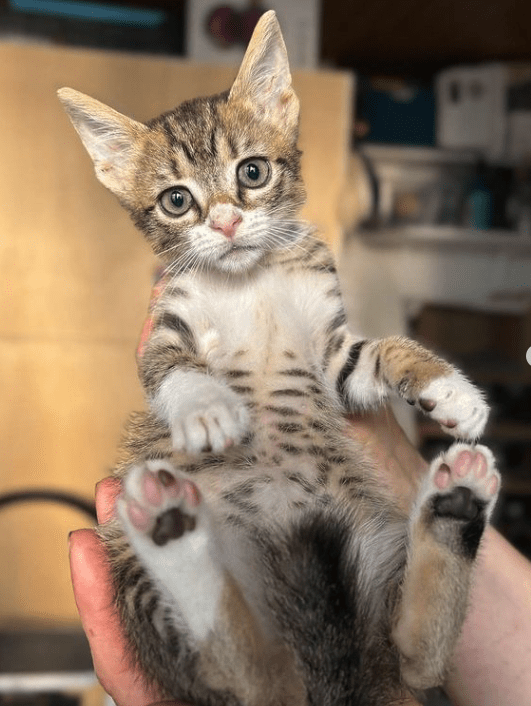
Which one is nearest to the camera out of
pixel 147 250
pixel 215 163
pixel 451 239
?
A: pixel 215 163

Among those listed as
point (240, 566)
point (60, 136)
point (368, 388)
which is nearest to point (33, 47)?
point (60, 136)

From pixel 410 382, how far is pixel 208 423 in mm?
205

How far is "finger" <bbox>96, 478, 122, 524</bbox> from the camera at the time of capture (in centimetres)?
67

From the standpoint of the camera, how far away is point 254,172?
0.62 m

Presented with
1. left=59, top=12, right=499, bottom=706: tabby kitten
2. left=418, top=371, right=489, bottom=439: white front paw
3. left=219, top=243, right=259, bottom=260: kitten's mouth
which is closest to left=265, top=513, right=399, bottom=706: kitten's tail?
left=59, top=12, right=499, bottom=706: tabby kitten

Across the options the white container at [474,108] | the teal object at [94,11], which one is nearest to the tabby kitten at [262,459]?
the teal object at [94,11]

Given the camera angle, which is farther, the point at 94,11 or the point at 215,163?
the point at 94,11

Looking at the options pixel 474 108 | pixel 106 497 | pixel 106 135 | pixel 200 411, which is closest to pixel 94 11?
pixel 474 108

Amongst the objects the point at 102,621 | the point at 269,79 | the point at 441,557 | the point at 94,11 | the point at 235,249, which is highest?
the point at 94,11

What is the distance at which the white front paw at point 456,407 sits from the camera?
21.5 inches

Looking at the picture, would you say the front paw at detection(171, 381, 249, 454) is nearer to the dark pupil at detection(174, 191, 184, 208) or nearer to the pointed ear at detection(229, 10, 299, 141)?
the dark pupil at detection(174, 191, 184, 208)

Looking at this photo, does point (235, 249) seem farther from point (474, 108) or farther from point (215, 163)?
point (474, 108)

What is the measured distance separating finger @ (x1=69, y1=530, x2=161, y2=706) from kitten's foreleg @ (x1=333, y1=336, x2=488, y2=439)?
259 mm

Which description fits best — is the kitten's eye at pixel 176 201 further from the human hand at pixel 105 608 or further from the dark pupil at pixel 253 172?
the human hand at pixel 105 608
